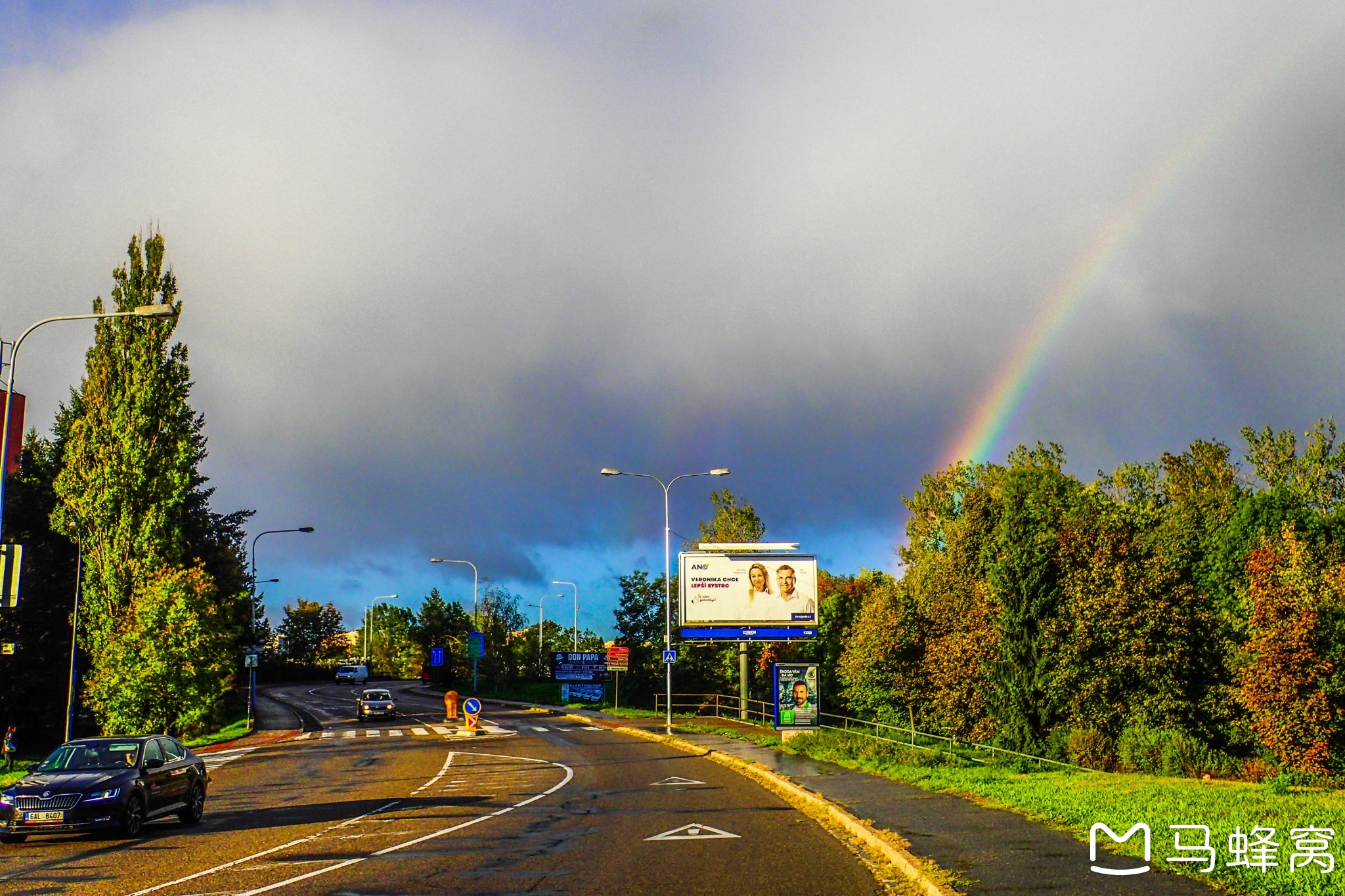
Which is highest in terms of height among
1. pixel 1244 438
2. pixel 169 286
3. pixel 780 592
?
pixel 169 286

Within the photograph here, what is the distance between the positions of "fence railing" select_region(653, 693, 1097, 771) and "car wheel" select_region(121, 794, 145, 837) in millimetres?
18429

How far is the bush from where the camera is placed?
41.0 meters

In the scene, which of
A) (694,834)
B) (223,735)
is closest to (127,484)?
(223,735)

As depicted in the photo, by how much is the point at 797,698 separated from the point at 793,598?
14.1 m

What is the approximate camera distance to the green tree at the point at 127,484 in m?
43.3

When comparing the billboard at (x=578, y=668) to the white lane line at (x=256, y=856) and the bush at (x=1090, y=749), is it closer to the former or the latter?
the bush at (x=1090, y=749)

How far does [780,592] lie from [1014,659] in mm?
11075

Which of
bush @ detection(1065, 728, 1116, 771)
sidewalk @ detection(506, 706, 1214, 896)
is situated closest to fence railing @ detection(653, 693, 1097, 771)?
bush @ detection(1065, 728, 1116, 771)

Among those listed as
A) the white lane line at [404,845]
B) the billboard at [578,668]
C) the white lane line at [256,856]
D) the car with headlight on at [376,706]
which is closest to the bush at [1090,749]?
the white lane line at [404,845]

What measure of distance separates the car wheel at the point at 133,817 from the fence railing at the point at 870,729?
1843 cm

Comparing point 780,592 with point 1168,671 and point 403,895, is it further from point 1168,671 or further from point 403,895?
point 403,895

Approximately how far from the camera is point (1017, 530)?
49.8 metres

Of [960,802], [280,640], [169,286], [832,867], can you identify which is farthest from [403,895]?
[280,640]

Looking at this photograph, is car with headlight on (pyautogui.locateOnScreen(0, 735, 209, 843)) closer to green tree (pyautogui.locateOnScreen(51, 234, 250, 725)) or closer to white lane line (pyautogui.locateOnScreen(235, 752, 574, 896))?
white lane line (pyautogui.locateOnScreen(235, 752, 574, 896))
